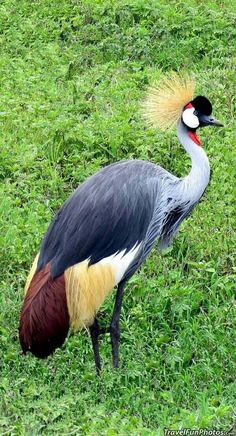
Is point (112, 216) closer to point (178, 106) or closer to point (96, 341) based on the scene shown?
point (96, 341)

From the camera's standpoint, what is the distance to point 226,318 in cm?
554

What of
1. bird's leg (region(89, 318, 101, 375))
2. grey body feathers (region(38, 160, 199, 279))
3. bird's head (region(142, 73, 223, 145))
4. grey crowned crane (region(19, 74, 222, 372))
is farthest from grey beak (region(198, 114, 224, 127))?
bird's leg (region(89, 318, 101, 375))

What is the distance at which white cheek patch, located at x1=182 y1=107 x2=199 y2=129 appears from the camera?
548cm

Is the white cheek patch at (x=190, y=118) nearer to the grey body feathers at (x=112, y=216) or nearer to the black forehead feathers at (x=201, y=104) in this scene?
the black forehead feathers at (x=201, y=104)

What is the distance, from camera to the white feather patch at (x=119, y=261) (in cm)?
499

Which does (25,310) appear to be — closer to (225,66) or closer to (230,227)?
(230,227)

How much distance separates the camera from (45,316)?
4.88 metres

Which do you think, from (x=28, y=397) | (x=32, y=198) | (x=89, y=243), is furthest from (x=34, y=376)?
(x=32, y=198)

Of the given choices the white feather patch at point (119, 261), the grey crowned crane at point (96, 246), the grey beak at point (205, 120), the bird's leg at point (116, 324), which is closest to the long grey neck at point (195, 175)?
the grey crowned crane at point (96, 246)

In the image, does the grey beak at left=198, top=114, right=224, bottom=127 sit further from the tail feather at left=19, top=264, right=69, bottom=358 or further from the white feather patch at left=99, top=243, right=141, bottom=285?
Answer: the tail feather at left=19, top=264, right=69, bottom=358

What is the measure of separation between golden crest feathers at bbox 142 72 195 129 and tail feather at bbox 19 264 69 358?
1.13 metres

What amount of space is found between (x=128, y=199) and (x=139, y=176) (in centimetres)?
15

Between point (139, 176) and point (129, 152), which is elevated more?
point (139, 176)

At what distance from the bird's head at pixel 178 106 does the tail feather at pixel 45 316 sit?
1.13m
